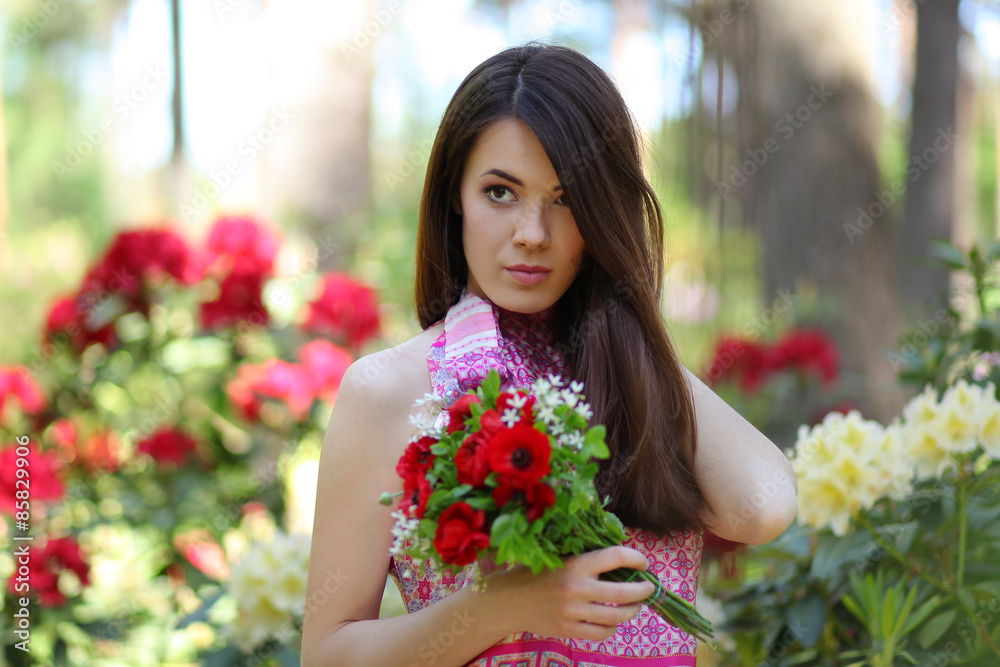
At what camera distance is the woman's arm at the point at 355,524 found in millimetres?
1287

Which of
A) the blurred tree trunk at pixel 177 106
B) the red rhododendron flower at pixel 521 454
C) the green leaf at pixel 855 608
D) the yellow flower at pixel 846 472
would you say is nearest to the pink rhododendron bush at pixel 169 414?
the yellow flower at pixel 846 472

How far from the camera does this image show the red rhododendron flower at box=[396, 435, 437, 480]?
106 centimetres

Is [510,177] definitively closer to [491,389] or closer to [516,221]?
[516,221]

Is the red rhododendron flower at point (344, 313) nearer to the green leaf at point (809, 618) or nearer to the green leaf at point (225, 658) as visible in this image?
the green leaf at point (225, 658)

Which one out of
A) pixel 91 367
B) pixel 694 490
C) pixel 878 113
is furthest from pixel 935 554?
pixel 878 113

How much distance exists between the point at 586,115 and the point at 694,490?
0.65m

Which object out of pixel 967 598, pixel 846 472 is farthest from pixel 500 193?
pixel 967 598

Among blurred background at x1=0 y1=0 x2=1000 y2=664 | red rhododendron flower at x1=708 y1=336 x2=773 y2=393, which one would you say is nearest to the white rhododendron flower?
blurred background at x1=0 y1=0 x2=1000 y2=664

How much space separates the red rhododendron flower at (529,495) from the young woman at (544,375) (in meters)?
0.33

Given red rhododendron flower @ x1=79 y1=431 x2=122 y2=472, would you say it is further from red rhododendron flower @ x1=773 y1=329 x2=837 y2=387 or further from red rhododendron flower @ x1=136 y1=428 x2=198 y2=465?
red rhododendron flower @ x1=773 y1=329 x2=837 y2=387

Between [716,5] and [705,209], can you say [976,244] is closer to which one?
[705,209]

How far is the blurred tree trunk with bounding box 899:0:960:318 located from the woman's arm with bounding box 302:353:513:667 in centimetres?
708

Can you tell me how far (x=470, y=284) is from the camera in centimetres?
150

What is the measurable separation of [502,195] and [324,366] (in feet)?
5.31
